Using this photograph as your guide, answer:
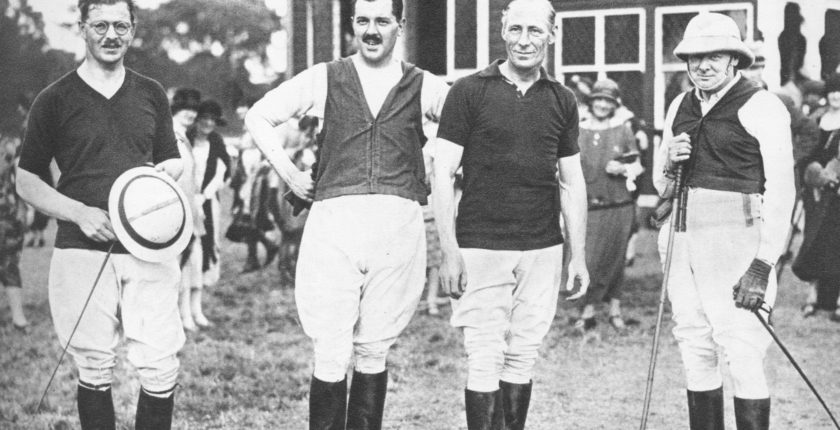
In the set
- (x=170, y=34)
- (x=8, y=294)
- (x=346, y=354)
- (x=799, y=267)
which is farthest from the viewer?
(x=170, y=34)

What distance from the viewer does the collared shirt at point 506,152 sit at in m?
3.97

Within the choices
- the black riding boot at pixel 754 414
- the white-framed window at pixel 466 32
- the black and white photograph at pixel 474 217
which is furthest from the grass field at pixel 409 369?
the white-framed window at pixel 466 32

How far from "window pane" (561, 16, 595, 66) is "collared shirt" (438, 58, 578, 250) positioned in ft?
4.57

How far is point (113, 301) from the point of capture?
13.3 ft

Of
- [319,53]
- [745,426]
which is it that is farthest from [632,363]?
[319,53]

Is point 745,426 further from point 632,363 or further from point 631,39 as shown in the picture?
point 631,39

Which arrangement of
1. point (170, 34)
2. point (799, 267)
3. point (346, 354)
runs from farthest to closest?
point (170, 34) < point (799, 267) < point (346, 354)

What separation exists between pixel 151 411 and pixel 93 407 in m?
0.23

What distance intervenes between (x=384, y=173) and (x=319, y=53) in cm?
192

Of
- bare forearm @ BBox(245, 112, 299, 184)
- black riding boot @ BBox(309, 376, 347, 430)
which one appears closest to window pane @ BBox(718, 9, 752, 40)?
bare forearm @ BBox(245, 112, 299, 184)

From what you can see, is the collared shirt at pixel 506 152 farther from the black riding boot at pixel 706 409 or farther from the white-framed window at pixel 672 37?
the white-framed window at pixel 672 37

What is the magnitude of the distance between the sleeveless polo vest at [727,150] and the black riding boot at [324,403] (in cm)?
166

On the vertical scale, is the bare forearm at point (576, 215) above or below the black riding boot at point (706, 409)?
above

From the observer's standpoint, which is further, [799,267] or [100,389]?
[799,267]
